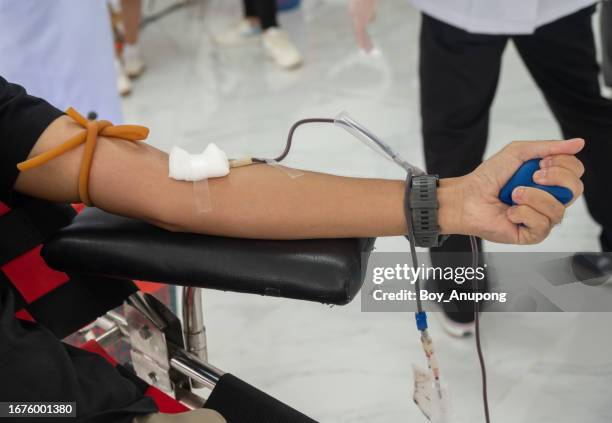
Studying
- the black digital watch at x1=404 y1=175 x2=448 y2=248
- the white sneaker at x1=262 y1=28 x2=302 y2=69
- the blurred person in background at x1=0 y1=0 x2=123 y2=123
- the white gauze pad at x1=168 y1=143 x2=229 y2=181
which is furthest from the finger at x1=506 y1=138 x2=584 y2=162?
the white sneaker at x1=262 y1=28 x2=302 y2=69

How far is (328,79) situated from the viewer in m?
2.70

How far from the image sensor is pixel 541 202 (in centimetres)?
85

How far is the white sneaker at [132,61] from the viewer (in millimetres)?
2832

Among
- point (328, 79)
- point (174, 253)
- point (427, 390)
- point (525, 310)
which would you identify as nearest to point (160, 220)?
point (174, 253)

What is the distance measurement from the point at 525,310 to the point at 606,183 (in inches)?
12.2

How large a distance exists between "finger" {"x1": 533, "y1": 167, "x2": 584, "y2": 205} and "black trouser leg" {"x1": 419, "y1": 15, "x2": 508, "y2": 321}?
1.95 ft

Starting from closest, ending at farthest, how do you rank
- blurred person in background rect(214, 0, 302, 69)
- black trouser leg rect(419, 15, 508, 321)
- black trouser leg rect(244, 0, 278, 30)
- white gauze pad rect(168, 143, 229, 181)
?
white gauze pad rect(168, 143, 229, 181), black trouser leg rect(419, 15, 508, 321), blurred person in background rect(214, 0, 302, 69), black trouser leg rect(244, 0, 278, 30)

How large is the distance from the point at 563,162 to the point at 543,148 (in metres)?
0.03

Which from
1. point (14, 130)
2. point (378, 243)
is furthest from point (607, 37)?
point (14, 130)

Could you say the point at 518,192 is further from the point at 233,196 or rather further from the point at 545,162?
the point at 233,196

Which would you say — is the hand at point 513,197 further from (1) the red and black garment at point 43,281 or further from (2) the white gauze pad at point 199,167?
(1) the red and black garment at point 43,281

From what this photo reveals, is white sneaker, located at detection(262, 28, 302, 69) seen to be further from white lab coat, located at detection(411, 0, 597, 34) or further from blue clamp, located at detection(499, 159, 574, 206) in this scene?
blue clamp, located at detection(499, 159, 574, 206)

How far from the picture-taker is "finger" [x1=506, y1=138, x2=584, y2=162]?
0.87 m

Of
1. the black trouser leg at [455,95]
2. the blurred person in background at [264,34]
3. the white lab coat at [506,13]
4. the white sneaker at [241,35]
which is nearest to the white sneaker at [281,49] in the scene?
the blurred person in background at [264,34]
